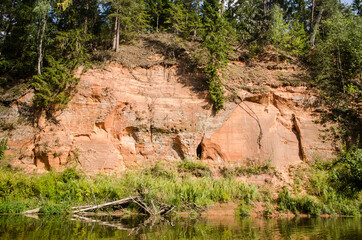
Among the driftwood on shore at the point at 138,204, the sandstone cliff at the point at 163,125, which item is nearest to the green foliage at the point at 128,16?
the sandstone cliff at the point at 163,125

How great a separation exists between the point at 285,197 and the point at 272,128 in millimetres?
5467

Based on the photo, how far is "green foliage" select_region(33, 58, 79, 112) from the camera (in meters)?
15.5

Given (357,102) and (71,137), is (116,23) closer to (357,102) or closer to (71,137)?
(71,137)

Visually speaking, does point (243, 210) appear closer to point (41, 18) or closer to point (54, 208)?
point (54, 208)

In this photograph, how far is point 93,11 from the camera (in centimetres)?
2116

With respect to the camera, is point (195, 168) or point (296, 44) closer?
point (195, 168)

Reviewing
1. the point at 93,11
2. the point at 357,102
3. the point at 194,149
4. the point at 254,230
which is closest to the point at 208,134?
the point at 194,149

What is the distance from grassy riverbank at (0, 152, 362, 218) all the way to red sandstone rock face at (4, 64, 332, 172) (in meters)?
1.48

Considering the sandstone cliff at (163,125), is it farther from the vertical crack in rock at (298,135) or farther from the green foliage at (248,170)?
→ the green foliage at (248,170)

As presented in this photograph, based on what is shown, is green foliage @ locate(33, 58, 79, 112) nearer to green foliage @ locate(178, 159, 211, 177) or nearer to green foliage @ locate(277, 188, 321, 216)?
green foliage @ locate(178, 159, 211, 177)

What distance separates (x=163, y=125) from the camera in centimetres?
1723

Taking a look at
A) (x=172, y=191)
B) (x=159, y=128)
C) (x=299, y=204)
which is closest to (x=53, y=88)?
(x=159, y=128)

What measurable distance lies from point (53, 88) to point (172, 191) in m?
10.1

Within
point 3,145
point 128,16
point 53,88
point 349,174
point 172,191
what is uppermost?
point 128,16
